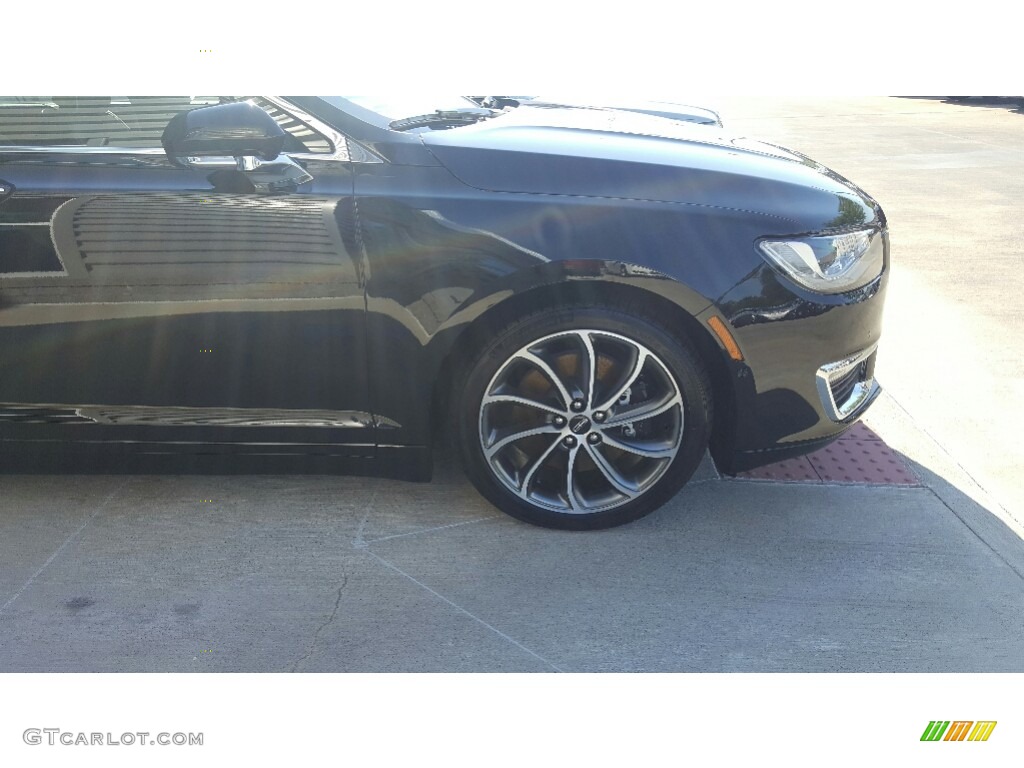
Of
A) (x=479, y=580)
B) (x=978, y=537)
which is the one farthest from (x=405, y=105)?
(x=978, y=537)

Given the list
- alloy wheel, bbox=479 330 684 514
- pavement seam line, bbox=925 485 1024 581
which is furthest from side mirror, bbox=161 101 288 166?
pavement seam line, bbox=925 485 1024 581

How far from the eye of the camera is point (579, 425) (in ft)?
10.8

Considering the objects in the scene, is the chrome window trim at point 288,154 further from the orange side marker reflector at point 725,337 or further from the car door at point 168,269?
the orange side marker reflector at point 725,337

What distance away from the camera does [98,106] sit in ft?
10.2

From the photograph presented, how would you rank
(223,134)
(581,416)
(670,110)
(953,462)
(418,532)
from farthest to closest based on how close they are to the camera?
→ 1. (670,110)
2. (953,462)
3. (418,532)
4. (581,416)
5. (223,134)

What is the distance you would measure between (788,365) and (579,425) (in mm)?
663

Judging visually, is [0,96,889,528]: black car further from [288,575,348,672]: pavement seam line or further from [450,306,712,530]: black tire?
[288,575,348,672]: pavement seam line

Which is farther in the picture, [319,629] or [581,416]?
[581,416]

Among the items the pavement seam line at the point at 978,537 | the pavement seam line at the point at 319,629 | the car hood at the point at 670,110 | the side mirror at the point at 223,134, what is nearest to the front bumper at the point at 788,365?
the pavement seam line at the point at 978,537

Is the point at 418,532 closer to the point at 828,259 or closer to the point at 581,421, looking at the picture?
the point at 581,421

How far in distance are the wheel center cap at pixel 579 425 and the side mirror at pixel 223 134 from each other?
1.20 metres

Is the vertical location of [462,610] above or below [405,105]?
below

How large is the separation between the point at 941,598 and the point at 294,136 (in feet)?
7.67
